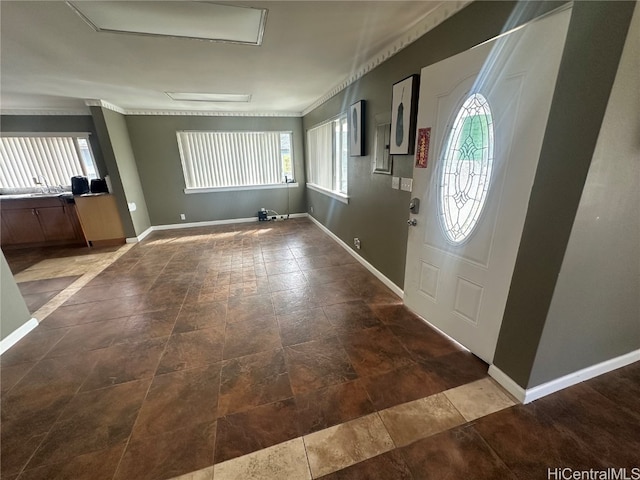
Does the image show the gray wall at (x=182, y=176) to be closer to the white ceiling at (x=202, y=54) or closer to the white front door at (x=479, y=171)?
the white ceiling at (x=202, y=54)

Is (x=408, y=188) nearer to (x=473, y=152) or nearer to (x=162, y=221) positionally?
(x=473, y=152)

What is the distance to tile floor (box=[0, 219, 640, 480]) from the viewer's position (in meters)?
1.24

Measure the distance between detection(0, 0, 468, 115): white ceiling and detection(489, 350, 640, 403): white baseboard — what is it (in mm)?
2359

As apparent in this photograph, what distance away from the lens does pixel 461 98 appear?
1631mm

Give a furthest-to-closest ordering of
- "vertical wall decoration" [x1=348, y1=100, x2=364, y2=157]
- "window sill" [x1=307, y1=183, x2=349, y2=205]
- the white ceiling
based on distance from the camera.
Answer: "window sill" [x1=307, y1=183, x2=349, y2=205] → "vertical wall decoration" [x1=348, y1=100, x2=364, y2=157] → the white ceiling

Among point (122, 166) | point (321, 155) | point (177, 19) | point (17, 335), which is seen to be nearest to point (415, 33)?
point (177, 19)

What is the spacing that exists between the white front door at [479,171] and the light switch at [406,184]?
19 centimetres

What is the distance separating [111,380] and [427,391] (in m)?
2.12

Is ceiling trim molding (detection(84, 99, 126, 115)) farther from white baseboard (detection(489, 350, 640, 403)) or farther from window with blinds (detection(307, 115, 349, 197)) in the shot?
white baseboard (detection(489, 350, 640, 403))

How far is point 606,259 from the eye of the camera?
134 cm

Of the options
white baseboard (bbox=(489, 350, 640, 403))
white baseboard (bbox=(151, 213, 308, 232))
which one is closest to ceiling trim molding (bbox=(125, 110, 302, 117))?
white baseboard (bbox=(151, 213, 308, 232))

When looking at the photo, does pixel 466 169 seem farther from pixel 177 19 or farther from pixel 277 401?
pixel 177 19

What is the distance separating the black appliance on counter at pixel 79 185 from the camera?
4262 millimetres

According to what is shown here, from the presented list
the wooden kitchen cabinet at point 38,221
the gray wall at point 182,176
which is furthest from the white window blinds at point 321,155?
the wooden kitchen cabinet at point 38,221
